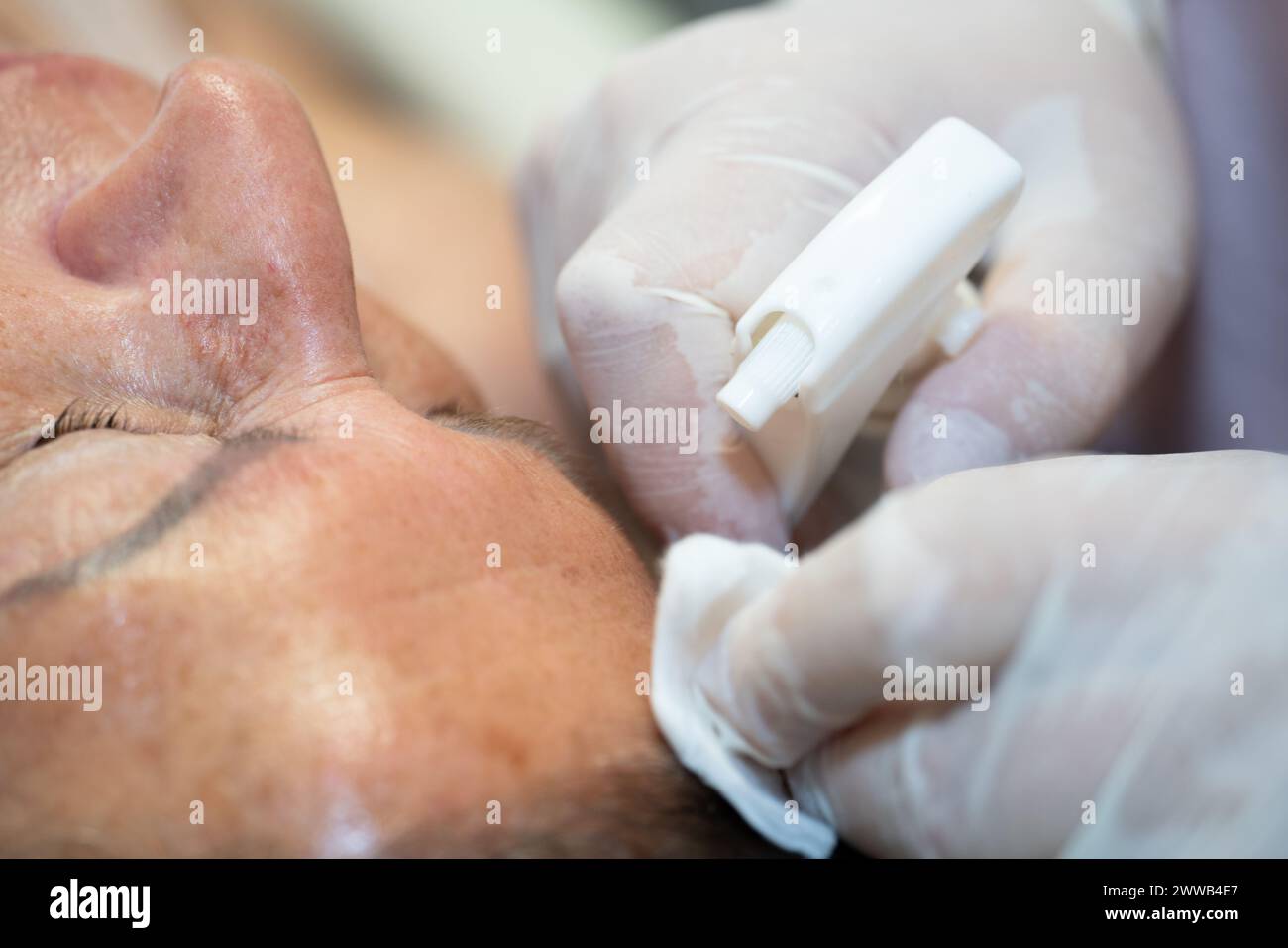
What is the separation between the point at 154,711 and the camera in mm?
497

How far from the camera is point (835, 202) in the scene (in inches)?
33.4

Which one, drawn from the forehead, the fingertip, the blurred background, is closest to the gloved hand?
the fingertip

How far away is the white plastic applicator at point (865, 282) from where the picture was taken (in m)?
0.67

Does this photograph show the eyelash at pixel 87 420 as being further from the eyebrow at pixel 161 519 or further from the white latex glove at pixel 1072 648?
the white latex glove at pixel 1072 648

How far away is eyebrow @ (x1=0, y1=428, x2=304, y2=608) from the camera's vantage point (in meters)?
0.52

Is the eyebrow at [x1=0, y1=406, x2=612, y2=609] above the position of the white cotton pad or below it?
above

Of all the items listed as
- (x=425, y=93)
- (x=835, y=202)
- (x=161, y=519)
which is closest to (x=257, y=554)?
(x=161, y=519)

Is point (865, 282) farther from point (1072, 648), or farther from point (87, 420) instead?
point (87, 420)

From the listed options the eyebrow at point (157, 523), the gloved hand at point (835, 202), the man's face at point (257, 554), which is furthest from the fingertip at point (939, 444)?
the eyebrow at point (157, 523)

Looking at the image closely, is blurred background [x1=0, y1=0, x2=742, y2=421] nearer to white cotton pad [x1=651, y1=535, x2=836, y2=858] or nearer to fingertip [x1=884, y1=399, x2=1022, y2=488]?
fingertip [x1=884, y1=399, x2=1022, y2=488]

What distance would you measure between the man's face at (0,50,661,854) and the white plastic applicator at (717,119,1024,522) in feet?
0.50

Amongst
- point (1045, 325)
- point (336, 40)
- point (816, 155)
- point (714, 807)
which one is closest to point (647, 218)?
point (816, 155)
